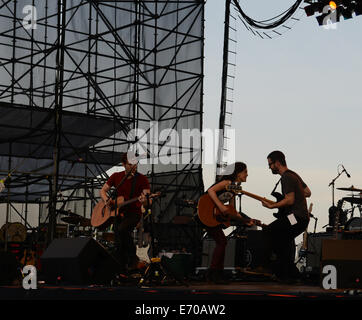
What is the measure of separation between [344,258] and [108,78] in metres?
17.2

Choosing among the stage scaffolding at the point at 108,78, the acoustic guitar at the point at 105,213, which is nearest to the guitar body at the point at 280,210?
the acoustic guitar at the point at 105,213

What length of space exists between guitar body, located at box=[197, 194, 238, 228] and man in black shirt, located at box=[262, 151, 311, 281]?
0.68 m

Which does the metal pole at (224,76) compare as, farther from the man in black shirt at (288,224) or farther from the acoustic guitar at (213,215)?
the man in black shirt at (288,224)

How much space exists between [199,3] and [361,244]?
716 inches

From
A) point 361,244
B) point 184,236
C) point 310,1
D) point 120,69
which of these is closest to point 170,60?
point 120,69

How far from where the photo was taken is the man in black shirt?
955 centimetres

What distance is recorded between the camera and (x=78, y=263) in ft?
27.9

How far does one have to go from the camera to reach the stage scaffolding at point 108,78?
23422mm

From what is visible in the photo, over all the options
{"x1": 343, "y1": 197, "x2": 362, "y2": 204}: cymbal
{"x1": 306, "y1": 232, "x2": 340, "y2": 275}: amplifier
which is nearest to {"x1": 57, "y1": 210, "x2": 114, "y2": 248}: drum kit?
{"x1": 306, "y1": 232, "x2": 340, "y2": 275}: amplifier

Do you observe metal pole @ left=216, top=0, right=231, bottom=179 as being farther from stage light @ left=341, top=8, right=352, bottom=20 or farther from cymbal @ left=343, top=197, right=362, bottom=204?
cymbal @ left=343, top=197, right=362, bottom=204

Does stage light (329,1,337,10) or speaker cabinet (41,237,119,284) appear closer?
speaker cabinet (41,237,119,284)

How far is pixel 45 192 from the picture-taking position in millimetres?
27688
